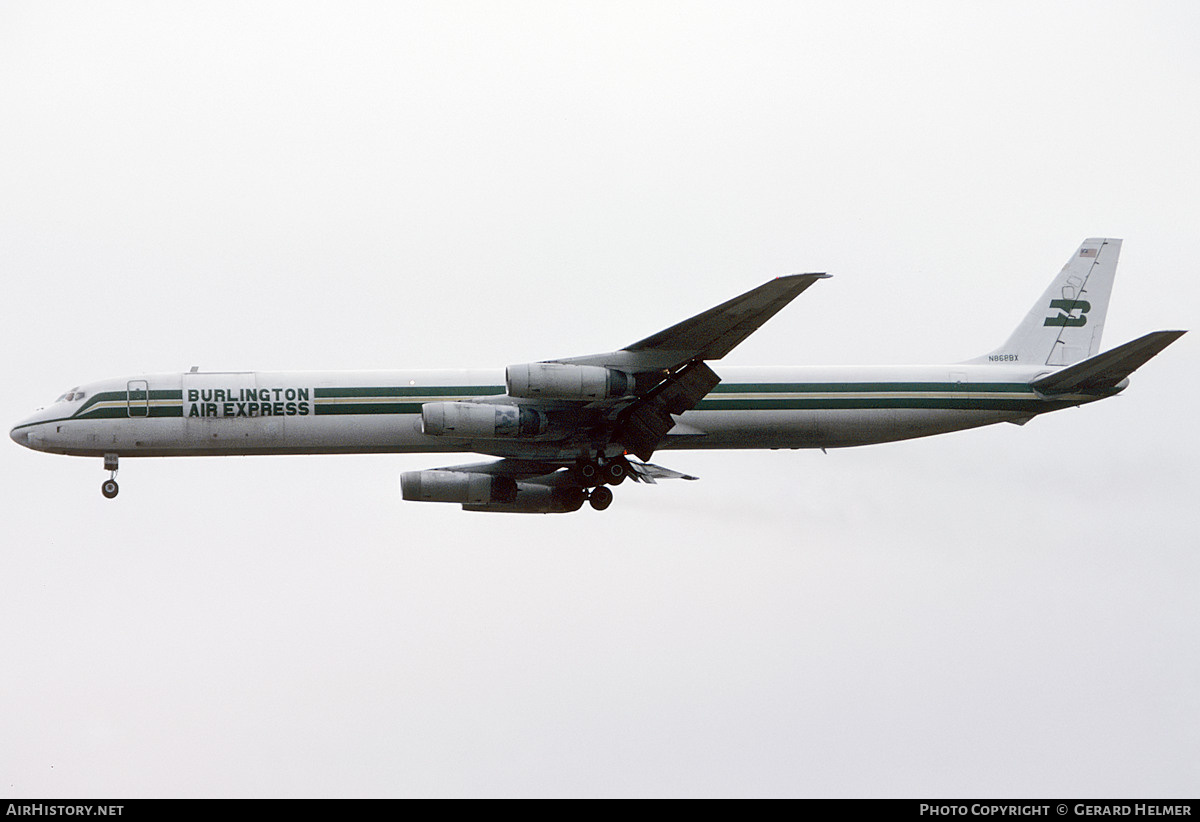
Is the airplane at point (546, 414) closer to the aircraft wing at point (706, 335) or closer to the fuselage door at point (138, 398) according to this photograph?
the fuselage door at point (138, 398)

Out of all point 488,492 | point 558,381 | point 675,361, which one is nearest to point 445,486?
point 488,492

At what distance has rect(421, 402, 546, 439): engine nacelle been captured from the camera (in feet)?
114

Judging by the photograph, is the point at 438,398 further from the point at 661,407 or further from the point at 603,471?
the point at 661,407

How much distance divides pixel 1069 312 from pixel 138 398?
2279 centimetres

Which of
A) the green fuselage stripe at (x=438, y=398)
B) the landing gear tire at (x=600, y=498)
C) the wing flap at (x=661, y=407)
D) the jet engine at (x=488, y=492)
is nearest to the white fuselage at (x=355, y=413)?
the green fuselage stripe at (x=438, y=398)

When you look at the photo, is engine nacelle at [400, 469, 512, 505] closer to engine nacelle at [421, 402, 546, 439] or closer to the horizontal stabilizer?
engine nacelle at [421, 402, 546, 439]

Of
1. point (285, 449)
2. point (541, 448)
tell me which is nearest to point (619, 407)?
point (541, 448)

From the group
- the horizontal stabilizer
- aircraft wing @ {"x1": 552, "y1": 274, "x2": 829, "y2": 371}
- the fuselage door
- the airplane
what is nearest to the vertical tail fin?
the airplane

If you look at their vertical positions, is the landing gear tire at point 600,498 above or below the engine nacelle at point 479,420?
below

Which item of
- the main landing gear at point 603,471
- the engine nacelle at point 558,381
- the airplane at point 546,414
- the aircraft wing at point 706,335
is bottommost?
the main landing gear at point 603,471

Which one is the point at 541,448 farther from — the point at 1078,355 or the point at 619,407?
the point at 1078,355

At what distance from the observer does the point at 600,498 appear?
37562 millimetres

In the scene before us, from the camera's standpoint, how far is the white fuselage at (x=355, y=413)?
3741 centimetres

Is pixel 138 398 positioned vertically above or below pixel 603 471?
above
